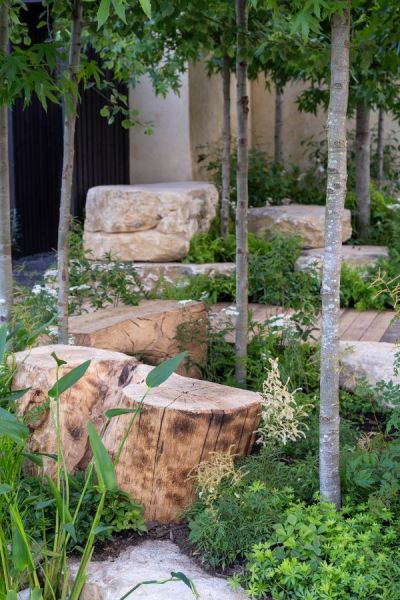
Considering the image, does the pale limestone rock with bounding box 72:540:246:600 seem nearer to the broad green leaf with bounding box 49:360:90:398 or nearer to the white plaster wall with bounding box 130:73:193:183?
the broad green leaf with bounding box 49:360:90:398

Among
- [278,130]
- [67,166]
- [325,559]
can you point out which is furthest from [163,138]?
[325,559]

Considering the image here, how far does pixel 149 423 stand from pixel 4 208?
6.38 feet

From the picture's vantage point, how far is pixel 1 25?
4836 millimetres

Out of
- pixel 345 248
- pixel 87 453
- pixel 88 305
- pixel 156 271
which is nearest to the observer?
pixel 87 453

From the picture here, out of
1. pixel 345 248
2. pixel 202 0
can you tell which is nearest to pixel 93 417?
pixel 202 0

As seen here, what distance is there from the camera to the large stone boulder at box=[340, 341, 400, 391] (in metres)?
4.92

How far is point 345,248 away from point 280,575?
572cm

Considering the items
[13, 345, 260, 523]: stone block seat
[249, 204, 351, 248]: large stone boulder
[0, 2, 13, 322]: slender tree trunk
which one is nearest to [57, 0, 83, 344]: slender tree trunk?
[0, 2, 13, 322]: slender tree trunk

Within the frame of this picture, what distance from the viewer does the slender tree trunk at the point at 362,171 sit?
887 cm

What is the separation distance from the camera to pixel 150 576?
121 inches

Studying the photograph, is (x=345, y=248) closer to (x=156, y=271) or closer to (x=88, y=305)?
(x=156, y=271)

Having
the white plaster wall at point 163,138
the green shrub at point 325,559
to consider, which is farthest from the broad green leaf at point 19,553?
the white plaster wall at point 163,138

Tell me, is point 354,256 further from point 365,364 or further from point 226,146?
point 365,364

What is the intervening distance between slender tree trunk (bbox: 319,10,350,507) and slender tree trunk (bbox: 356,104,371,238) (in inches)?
231
